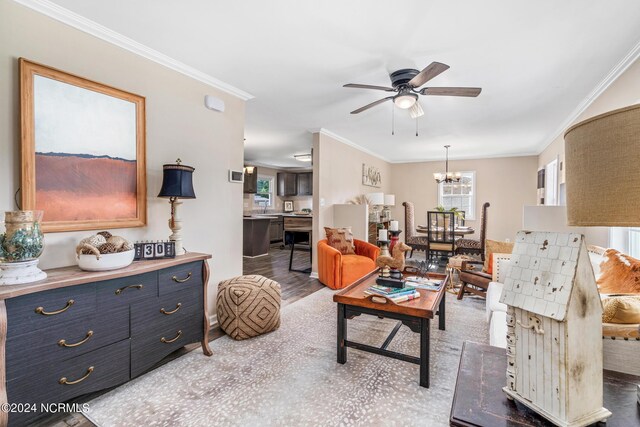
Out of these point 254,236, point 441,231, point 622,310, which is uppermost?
point 441,231

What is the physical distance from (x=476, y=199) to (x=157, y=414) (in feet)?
25.2

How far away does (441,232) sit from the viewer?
5477 mm

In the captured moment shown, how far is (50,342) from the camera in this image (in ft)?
5.03

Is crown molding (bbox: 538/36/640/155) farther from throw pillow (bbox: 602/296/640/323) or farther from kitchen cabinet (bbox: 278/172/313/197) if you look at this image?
kitchen cabinet (bbox: 278/172/313/197)

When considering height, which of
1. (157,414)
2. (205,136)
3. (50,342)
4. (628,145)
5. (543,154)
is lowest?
(157,414)

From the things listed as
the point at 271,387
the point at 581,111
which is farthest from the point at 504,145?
the point at 271,387

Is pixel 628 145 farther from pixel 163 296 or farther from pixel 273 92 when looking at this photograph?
pixel 273 92

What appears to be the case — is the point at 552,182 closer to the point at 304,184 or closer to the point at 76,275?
the point at 304,184

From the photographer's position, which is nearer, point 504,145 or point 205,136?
point 205,136

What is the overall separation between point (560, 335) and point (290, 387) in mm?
1717

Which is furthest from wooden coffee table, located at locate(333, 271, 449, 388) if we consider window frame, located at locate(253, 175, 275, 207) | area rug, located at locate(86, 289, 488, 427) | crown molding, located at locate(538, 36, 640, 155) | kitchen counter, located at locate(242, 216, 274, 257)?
window frame, located at locate(253, 175, 275, 207)

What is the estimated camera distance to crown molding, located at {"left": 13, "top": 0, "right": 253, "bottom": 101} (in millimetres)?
1842

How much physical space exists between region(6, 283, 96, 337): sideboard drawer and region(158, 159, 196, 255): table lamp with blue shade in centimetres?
72

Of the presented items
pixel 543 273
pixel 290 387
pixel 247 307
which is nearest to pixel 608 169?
pixel 543 273
